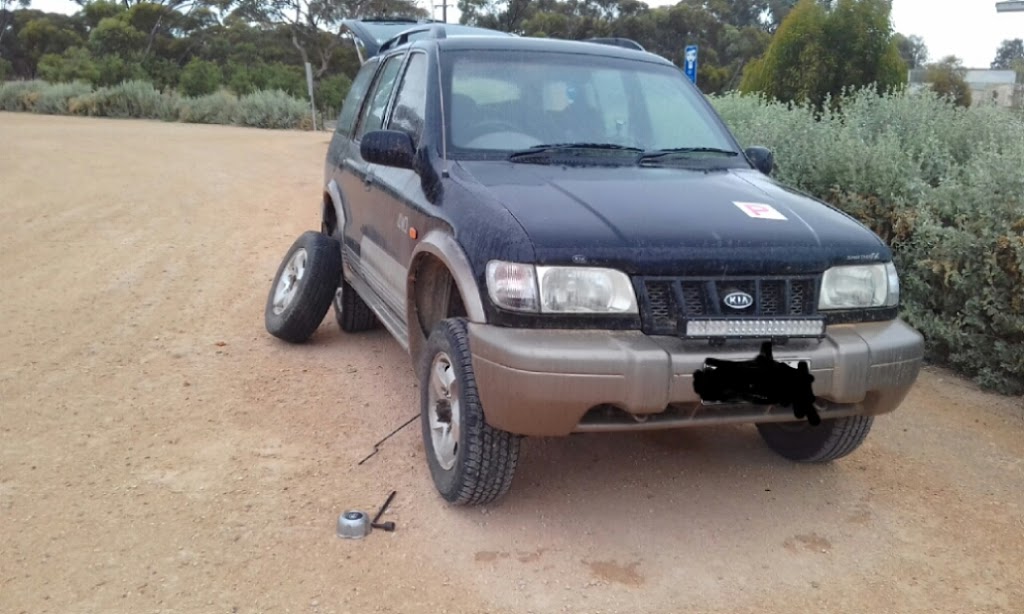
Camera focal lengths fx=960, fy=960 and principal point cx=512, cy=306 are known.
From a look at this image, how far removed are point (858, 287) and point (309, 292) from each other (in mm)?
3390

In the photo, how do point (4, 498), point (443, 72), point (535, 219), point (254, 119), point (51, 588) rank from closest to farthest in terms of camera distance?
point (51, 588) < point (535, 219) < point (4, 498) < point (443, 72) < point (254, 119)

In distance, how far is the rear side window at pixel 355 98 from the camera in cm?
611

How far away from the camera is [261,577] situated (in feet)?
11.4

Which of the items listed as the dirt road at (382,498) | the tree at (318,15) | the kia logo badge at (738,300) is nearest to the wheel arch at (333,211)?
the dirt road at (382,498)

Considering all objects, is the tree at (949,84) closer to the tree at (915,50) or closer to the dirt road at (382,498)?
the dirt road at (382,498)

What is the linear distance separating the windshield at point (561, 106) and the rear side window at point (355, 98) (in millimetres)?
1444

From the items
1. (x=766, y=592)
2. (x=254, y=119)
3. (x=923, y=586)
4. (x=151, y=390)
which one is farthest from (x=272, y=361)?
(x=254, y=119)

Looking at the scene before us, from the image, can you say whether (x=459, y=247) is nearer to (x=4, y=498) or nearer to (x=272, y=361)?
(x=4, y=498)

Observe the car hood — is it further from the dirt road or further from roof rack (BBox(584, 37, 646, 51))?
roof rack (BBox(584, 37, 646, 51))

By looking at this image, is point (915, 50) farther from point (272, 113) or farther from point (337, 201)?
point (337, 201)

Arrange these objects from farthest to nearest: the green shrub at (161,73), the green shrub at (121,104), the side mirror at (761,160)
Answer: the green shrub at (161,73) < the green shrub at (121,104) < the side mirror at (761,160)

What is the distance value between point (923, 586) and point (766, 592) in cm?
60

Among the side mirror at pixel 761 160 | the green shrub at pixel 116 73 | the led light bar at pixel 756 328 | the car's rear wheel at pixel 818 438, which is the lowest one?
the car's rear wheel at pixel 818 438

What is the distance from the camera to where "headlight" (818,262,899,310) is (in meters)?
3.72
